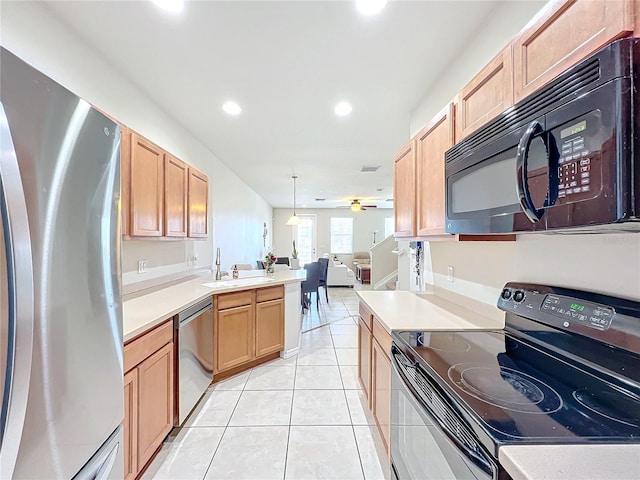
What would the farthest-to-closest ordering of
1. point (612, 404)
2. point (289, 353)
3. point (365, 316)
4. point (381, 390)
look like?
point (289, 353), point (365, 316), point (381, 390), point (612, 404)

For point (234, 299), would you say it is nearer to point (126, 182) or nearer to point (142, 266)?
point (142, 266)

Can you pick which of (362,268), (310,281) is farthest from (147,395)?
(362,268)

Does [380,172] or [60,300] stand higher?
[380,172]

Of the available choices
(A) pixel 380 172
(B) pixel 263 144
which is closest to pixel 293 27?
(B) pixel 263 144

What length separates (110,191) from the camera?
1.08m

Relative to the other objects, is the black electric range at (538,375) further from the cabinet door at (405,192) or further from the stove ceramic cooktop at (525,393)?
the cabinet door at (405,192)

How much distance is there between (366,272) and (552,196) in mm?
8344

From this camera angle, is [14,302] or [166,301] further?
[166,301]

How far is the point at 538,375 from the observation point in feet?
3.46

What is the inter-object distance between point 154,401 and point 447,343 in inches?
65.6

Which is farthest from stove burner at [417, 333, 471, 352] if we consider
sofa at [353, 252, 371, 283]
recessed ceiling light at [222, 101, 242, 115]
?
sofa at [353, 252, 371, 283]

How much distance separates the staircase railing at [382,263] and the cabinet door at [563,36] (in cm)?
523

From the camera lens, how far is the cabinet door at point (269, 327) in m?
3.11

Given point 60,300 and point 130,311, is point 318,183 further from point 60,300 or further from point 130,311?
point 60,300
